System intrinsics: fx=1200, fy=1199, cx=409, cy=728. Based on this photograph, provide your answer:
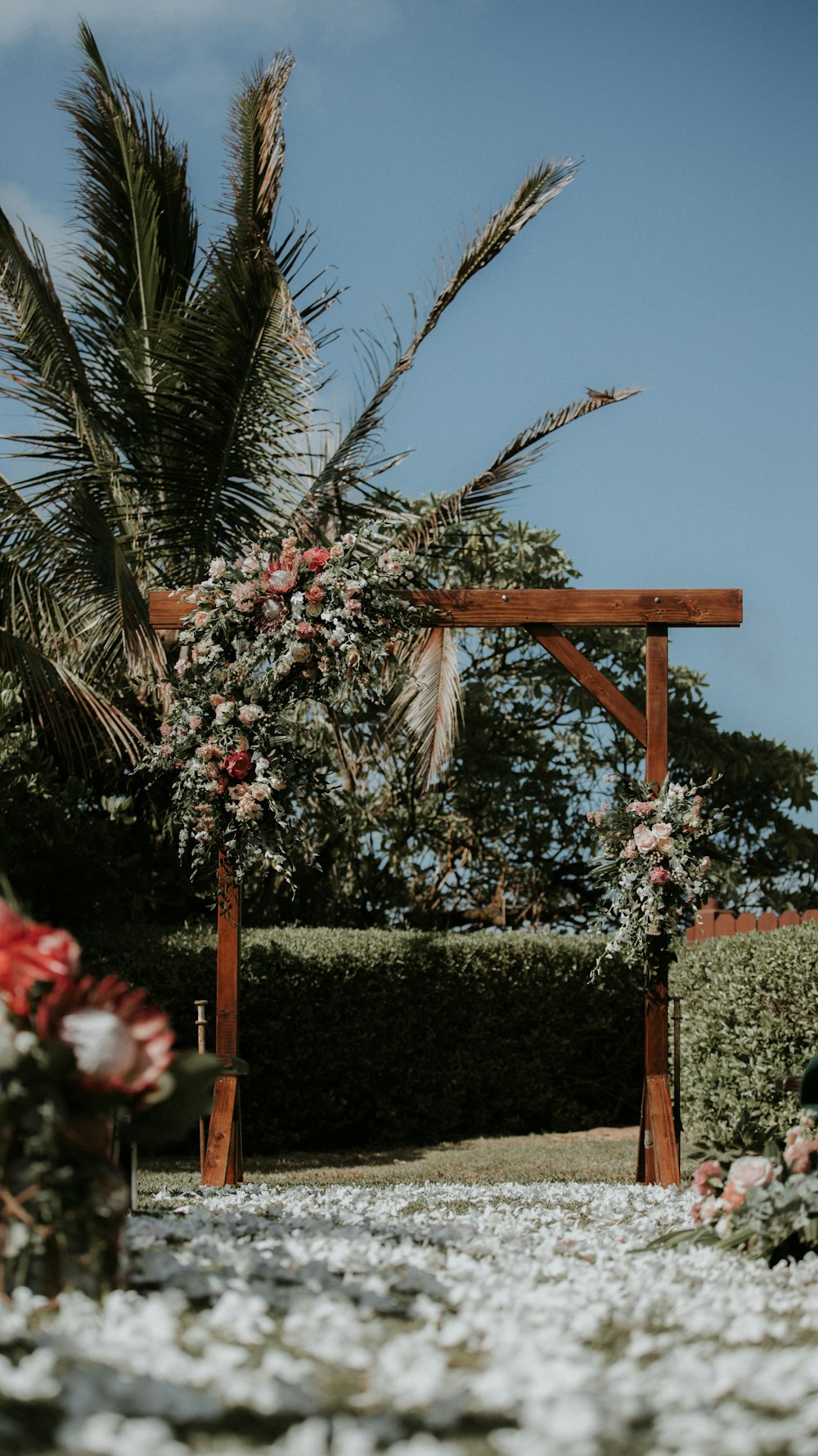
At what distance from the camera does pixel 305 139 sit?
9016 millimetres

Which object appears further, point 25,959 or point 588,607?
point 588,607

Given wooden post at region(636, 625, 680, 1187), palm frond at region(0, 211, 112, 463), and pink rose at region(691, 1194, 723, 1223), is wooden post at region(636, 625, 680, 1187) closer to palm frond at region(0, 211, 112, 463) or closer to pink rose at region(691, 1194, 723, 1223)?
pink rose at region(691, 1194, 723, 1223)

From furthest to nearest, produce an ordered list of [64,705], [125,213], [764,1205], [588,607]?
[125,213], [64,705], [588,607], [764,1205]

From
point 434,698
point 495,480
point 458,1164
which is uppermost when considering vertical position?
point 495,480

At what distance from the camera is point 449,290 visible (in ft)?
28.9

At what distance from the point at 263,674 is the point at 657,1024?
244 cm

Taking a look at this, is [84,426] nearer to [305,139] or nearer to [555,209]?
[305,139]

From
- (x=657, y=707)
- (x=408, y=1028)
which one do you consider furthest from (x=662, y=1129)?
(x=408, y=1028)

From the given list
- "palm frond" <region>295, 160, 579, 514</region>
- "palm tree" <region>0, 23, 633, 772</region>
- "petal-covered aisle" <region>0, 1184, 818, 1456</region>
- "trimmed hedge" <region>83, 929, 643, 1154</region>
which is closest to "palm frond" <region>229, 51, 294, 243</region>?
"palm tree" <region>0, 23, 633, 772</region>

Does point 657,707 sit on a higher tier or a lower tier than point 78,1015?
higher

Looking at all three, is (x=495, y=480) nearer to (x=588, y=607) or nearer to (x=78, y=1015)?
(x=588, y=607)

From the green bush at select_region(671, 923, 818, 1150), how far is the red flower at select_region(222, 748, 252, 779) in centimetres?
323

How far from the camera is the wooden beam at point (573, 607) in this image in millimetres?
5746

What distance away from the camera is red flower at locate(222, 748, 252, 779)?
5.27 m
